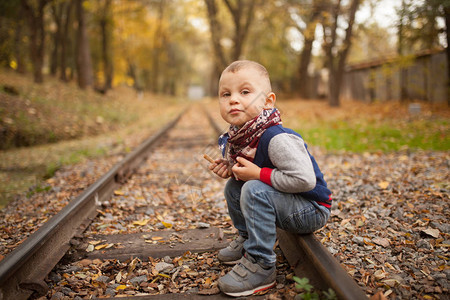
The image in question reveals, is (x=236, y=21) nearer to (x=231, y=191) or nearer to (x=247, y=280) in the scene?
(x=231, y=191)

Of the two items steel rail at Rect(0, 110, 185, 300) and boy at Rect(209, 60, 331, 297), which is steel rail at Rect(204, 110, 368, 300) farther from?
steel rail at Rect(0, 110, 185, 300)

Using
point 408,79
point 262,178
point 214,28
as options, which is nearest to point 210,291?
point 262,178

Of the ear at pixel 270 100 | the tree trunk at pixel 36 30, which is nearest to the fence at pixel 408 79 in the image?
the ear at pixel 270 100

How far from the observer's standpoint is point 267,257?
205 centimetres

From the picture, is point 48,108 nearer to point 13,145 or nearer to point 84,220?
point 13,145

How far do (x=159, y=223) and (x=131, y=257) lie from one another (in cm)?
69

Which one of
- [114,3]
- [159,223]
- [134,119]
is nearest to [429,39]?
[159,223]

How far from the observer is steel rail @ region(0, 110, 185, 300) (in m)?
1.96

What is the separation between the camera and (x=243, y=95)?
210 cm

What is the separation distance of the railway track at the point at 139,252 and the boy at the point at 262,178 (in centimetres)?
17

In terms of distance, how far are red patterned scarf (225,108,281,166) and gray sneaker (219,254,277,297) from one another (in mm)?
675

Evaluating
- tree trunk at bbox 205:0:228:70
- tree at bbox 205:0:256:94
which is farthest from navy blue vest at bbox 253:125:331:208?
tree trunk at bbox 205:0:228:70

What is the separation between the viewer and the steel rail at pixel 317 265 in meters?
1.67

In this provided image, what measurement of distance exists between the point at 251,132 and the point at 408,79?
1348 centimetres
